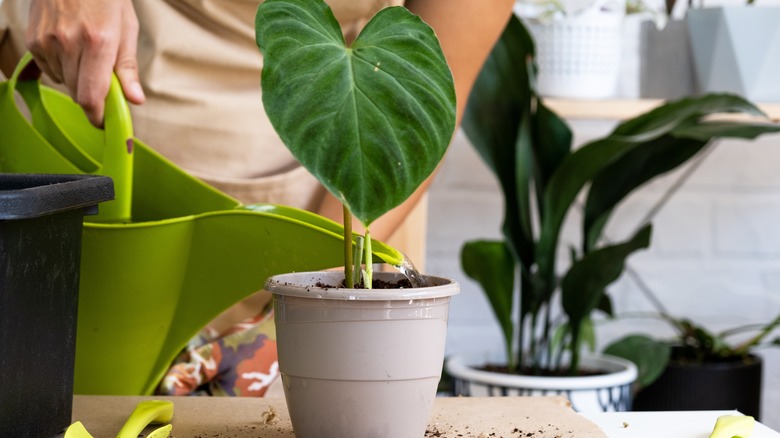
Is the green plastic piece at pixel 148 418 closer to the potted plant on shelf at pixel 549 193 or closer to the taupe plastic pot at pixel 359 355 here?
the taupe plastic pot at pixel 359 355

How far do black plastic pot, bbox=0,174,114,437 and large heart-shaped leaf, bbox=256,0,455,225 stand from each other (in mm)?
127

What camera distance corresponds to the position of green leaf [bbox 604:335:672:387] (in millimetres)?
1444

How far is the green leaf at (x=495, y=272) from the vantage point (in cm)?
140

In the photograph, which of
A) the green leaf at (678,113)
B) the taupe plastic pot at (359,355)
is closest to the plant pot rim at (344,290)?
the taupe plastic pot at (359,355)

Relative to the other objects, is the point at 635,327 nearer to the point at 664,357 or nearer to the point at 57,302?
the point at 664,357

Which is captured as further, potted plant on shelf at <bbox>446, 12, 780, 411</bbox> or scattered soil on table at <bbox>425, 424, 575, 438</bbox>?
potted plant on shelf at <bbox>446, 12, 780, 411</bbox>

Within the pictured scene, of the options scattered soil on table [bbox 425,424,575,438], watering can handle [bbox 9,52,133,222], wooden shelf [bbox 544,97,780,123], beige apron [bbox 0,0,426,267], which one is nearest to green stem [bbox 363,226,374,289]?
scattered soil on table [bbox 425,424,575,438]

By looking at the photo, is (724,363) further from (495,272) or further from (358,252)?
(358,252)

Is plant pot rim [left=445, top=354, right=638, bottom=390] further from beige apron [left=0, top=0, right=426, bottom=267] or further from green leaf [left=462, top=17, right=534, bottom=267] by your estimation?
beige apron [left=0, top=0, right=426, bottom=267]

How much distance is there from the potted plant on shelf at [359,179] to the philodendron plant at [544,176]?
0.79m

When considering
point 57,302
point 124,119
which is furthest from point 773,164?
point 57,302

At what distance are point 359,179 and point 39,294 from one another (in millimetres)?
182

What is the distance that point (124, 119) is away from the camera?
664 mm

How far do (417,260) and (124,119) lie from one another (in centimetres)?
71
